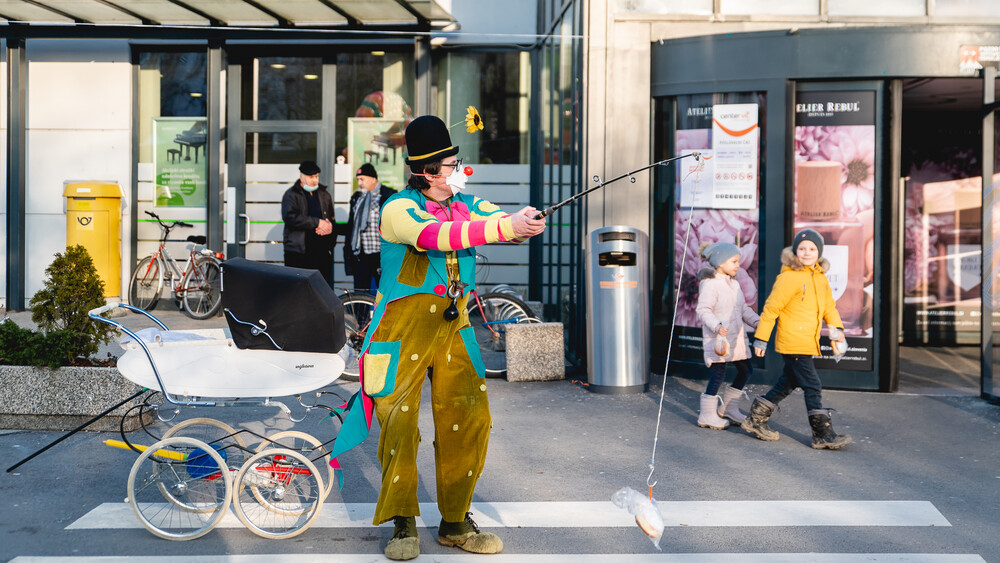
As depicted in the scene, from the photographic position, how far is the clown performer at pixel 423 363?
4418 mm

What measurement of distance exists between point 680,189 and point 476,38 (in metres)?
5.23

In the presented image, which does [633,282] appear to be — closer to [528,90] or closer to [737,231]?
[737,231]

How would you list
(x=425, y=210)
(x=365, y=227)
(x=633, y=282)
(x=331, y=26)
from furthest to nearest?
(x=331, y=26) → (x=365, y=227) → (x=633, y=282) → (x=425, y=210)

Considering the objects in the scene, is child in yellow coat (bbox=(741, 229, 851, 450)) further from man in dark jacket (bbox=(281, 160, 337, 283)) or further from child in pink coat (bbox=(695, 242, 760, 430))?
man in dark jacket (bbox=(281, 160, 337, 283))

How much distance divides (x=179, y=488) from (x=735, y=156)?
6.20 meters

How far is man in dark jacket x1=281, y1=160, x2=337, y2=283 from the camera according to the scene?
11.0m

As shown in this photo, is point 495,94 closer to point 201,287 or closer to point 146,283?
point 201,287

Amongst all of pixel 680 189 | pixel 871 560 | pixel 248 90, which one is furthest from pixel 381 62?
pixel 871 560

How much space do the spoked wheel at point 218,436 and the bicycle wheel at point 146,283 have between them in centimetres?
851

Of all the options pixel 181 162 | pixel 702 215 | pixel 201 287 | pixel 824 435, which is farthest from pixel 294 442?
pixel 181 162

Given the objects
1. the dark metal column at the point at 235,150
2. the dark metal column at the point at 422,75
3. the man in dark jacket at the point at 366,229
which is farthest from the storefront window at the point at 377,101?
the man in dark jacket at the point at 366,229

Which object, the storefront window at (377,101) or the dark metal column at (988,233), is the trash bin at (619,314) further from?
the storefront window at (377,101)

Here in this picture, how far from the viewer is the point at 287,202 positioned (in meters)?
11.0

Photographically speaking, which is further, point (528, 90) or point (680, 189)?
point (528, 90)
